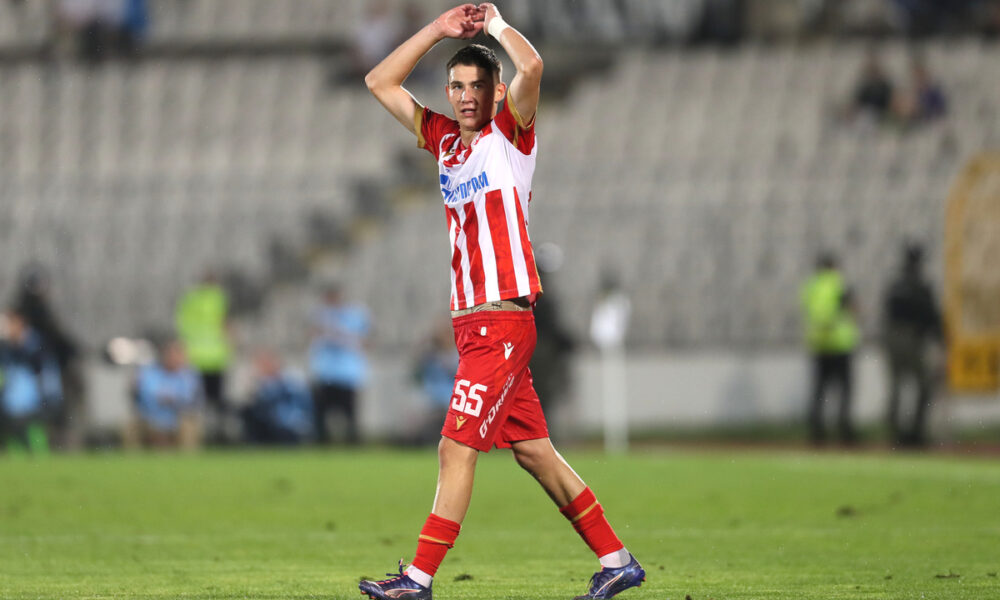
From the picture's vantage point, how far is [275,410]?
1912cm

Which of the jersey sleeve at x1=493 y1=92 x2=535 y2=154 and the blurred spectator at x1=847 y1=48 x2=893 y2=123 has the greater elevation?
the blurred spectator at x1=847 y1=48 x2=893 y2=123

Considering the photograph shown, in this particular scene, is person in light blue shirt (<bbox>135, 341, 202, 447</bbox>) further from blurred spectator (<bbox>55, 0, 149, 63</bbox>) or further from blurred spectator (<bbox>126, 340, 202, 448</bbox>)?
blurred spectator (<bbox>55, 0, 149, 63</bbox>)

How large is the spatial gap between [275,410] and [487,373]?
13649 millimetres

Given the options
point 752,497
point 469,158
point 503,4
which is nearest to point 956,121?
point 503,4

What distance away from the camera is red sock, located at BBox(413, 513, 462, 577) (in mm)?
5719

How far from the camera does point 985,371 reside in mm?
16188

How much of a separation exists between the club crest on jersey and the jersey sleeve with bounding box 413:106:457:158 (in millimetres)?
161

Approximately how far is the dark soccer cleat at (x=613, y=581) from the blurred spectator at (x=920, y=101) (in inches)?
722

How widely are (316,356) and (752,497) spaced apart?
8.69 metres

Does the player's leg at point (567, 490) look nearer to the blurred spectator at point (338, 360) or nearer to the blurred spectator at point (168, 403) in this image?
the blurred spectator at point (338, 360)

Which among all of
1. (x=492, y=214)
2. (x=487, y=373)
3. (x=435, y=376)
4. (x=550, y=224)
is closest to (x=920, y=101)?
(x=550, y=224)

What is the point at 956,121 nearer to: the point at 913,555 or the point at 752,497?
the point at 752,497

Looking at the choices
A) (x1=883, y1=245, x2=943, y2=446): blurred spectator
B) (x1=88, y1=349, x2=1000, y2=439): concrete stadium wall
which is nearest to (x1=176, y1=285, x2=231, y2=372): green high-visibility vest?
(x1=88, y1=349, x2=1000, y2=439): concrete stadium wall

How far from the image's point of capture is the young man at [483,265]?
18.8ft
